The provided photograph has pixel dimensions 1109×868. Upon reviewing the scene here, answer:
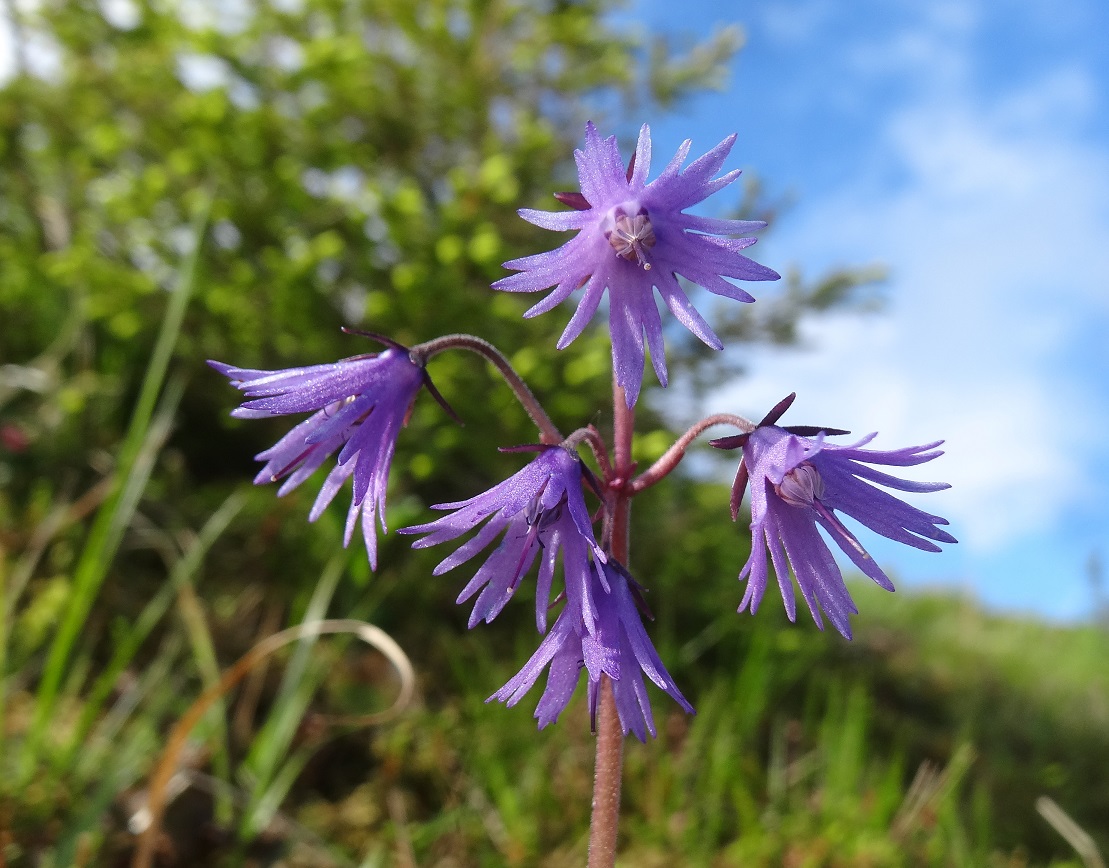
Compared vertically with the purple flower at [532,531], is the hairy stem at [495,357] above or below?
above

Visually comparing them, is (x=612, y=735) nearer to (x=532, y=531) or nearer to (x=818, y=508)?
(x=532, y=531)

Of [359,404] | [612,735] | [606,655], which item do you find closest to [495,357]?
[359,404]

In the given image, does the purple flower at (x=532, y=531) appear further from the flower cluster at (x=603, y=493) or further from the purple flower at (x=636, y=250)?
the purple flower at (x=636, y=250)

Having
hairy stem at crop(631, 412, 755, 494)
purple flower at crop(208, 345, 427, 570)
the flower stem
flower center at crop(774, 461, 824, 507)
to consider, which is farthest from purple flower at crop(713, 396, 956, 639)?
purple flower at crop(208, 345, 427, 570)

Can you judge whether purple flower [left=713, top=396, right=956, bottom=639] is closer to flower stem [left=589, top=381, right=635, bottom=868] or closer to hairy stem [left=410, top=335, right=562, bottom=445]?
flower stem [left=589, top=381, right=635, bottom=868]

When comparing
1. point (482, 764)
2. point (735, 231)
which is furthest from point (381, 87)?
point (735, 231)

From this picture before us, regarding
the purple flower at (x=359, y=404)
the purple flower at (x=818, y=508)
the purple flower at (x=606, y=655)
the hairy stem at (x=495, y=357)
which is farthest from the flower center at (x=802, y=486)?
the purple flower at (x=359, y=404)
